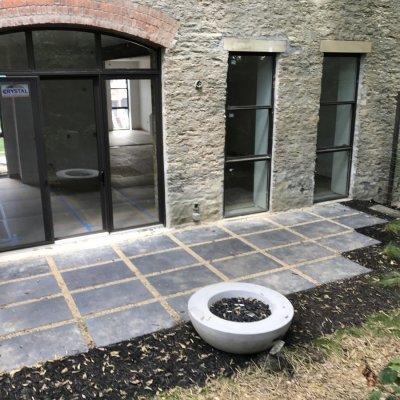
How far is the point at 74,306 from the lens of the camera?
4500 millimetres

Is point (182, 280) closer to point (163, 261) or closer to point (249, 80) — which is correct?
point (163, 261)

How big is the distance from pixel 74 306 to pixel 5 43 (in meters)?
3.16

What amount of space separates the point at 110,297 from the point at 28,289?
942mm

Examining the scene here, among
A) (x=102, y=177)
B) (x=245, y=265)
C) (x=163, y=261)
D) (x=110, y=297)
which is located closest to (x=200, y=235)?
(x=163, y=261)

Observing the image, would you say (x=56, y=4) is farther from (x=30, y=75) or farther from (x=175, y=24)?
(x=175, y=24)

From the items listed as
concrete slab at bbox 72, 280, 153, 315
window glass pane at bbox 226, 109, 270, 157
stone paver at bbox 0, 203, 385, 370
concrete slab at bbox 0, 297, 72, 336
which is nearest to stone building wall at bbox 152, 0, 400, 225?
window glass pane at bbox 226, 109, 270, 157

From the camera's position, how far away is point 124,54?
6.00 m

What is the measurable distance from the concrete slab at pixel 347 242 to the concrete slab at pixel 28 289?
11.8ft

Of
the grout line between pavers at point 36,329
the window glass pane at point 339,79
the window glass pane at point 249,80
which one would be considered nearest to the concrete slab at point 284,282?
the grout line between pavers at point 36,329

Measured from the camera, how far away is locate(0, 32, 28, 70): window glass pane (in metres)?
5.16

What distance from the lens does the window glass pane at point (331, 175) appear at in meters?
7.93

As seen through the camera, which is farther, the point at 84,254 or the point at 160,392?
the point at 84,254

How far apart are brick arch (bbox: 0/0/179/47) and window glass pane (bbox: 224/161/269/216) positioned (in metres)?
2.27

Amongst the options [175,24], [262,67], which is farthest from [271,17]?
[175,24]
